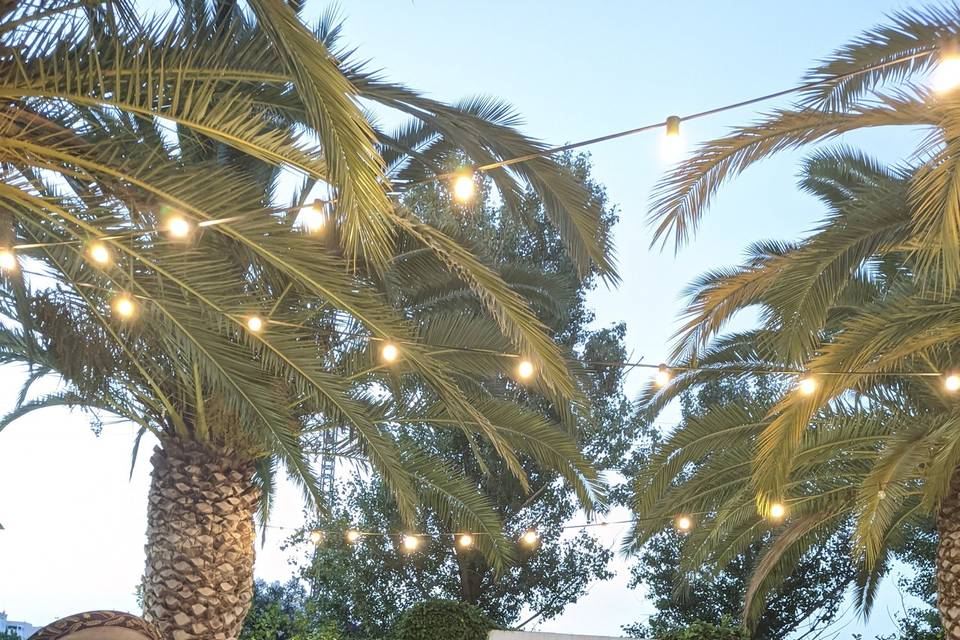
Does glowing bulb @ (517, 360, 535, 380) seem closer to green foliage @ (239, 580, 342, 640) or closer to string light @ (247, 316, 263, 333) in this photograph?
string light @ (247, 316, 263, 333)

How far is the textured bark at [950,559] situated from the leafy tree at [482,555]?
24.3 feet

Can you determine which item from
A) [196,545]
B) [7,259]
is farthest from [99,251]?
[196,545]

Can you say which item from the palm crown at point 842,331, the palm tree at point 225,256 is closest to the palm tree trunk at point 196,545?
the palm tree at point 225,256

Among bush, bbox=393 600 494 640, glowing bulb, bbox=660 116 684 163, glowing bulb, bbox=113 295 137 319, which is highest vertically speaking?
bush, bbox=393 600 494 640

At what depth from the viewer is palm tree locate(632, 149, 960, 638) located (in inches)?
252

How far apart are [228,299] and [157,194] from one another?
1.09m

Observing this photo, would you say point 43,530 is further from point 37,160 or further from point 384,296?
point 37,160

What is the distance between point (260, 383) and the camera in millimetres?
7395

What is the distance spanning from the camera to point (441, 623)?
13602 mm

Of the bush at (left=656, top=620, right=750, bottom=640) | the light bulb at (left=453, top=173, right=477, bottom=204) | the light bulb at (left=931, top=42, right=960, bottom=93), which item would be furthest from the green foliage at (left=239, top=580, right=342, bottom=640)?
the light bulb at (left=931, top=42, right=960, bottom=93)

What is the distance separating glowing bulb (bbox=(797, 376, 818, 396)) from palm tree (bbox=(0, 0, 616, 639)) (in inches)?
55.6

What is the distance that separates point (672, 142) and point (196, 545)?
5824mm

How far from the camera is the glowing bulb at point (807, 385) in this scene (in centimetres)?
617

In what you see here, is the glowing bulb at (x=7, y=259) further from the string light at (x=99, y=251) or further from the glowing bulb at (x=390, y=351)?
the glowing bulb at (x=390, y=351)
